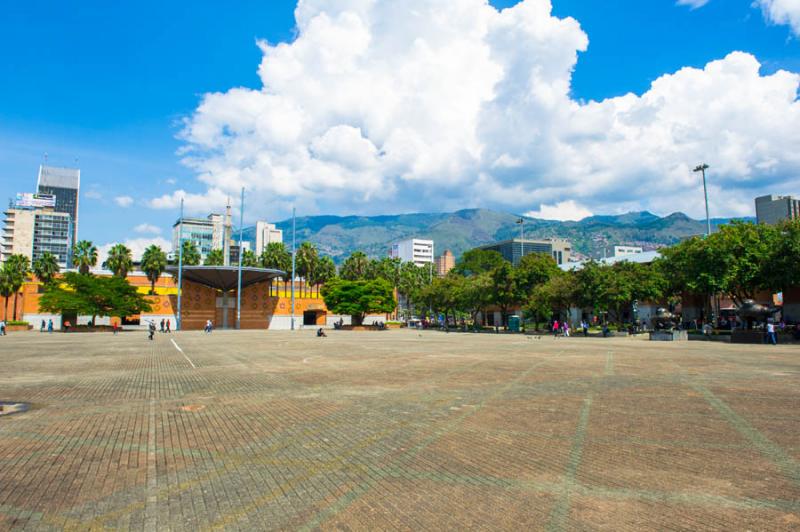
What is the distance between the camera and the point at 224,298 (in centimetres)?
7919

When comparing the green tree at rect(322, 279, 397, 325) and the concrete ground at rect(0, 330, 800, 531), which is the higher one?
the green tree at rect(322, 279, 397, 325)

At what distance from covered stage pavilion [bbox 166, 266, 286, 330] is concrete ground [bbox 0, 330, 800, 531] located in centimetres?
6168

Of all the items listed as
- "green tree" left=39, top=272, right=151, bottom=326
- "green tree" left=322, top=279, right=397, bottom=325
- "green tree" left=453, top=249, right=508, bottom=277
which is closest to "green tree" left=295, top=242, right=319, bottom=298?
"green tree" left=322, top=279, right=397, bottom=325

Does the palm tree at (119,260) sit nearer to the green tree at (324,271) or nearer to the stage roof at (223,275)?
the stage roof at (223,275)

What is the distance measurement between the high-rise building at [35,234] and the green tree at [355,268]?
114 m

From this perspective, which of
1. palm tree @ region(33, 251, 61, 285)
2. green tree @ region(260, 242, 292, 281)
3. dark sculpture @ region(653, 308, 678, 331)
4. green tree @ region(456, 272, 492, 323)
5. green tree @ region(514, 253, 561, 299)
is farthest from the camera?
green tree @ region(260, 242, 292, 281)

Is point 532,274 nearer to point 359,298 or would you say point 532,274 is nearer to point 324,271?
point 359,298

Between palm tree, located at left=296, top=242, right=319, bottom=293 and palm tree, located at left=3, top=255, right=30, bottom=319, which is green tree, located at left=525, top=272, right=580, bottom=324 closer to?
palm tree, located at left=296, top=242, right=319, bottom=293

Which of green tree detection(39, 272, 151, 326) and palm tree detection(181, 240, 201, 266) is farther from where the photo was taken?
palm tree detection(181, 240, 201, 266)

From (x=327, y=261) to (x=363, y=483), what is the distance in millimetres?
82367

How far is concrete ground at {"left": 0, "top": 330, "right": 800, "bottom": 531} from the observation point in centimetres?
483

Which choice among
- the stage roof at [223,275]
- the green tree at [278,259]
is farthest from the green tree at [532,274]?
the green tree at [278,259]

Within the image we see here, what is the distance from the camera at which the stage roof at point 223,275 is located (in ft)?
230

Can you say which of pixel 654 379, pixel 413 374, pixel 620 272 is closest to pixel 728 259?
pixel 620 272
